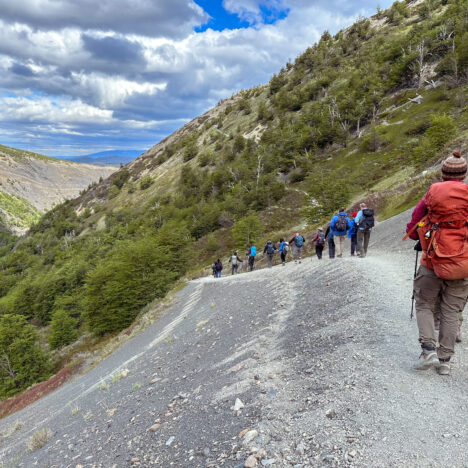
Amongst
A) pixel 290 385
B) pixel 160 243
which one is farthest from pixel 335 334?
pixel 160 243

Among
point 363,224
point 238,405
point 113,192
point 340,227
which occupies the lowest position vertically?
point 238,405

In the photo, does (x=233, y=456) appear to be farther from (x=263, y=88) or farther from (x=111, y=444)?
(x=263, y=88)

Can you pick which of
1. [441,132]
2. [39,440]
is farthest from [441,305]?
[441,132]

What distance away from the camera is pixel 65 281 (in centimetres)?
8831

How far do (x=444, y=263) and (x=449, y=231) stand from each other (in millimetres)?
466

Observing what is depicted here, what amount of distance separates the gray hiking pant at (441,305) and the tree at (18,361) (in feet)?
157

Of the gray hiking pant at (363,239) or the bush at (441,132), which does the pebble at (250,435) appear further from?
the bush at (441,132)

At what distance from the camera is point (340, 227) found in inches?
597

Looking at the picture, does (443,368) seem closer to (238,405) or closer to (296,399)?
(296,399)

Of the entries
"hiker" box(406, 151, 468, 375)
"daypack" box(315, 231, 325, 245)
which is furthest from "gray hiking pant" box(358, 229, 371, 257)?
"hiker" box(406, 151, 468, 375)

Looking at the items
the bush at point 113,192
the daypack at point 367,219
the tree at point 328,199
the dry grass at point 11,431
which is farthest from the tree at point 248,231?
the bush at point 113,192

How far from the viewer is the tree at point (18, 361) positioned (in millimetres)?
40500

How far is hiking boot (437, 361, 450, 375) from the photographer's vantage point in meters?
4.48

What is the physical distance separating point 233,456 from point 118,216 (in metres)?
135
